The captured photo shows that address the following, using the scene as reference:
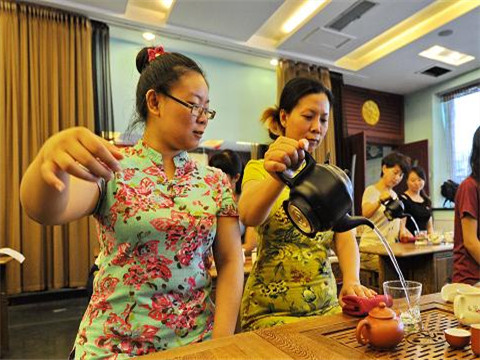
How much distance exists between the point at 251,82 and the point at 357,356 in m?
4.69

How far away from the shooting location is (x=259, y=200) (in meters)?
0.90

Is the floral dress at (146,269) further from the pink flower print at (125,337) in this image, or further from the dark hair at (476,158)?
the dark hair at (476,158)

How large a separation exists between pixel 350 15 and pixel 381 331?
3.88 metres

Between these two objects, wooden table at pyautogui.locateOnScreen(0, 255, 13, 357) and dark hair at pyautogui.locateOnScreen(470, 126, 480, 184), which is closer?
dark hair at pyautogui.locateOnScreen(470, 126, 480, 184)

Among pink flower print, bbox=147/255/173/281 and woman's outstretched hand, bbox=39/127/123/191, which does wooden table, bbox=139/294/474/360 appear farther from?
woman's outstretched hand, bbox=39/127/123/191

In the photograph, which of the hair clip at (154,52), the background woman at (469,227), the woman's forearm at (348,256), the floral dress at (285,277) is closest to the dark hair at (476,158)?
the background woman at (469,227)

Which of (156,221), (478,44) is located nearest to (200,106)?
(156,221)

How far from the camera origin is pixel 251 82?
5.01m

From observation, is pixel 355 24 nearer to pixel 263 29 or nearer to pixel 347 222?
pixel 263 29

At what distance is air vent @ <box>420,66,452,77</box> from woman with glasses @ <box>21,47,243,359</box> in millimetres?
5250

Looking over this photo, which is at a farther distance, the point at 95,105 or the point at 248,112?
the point at 248,112

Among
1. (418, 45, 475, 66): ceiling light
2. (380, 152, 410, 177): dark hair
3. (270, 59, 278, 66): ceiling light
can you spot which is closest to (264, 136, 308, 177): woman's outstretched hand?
(380, 152, 410, 177): dark hair

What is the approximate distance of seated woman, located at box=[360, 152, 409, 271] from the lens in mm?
2945

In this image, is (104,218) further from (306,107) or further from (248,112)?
Answer: (248,112)
